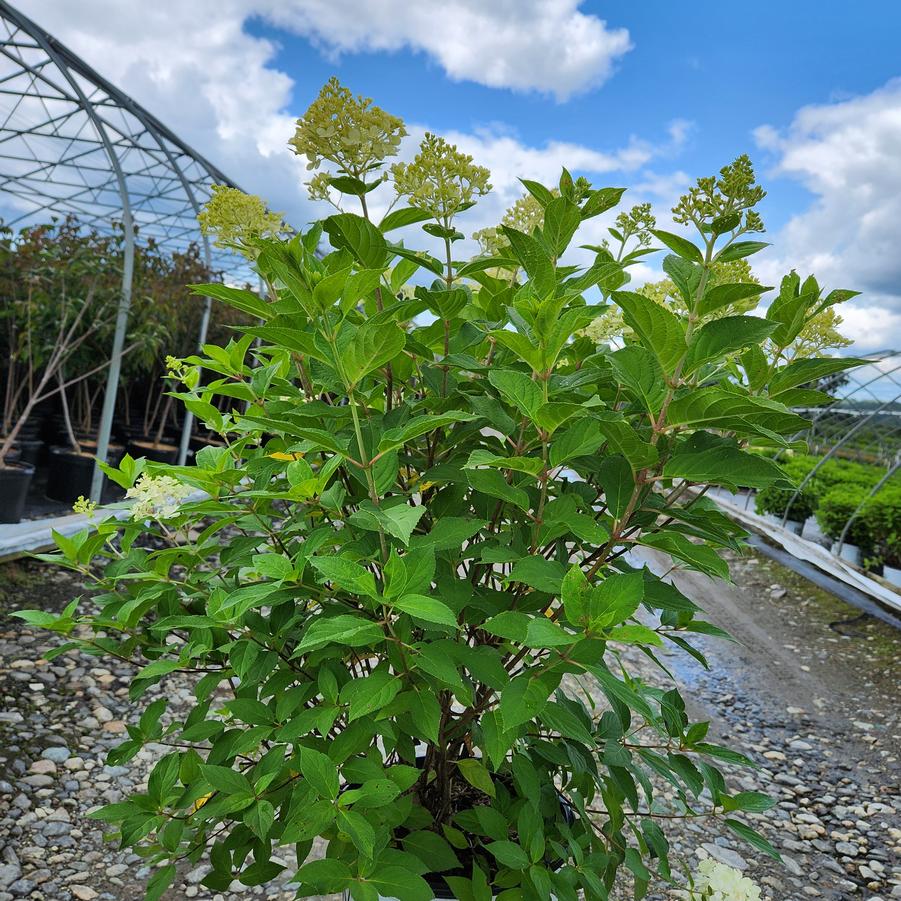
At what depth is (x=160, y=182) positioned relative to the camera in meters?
9.96

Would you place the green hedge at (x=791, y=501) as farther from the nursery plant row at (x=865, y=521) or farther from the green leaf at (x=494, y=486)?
the green leaf at (x=494, y=486)

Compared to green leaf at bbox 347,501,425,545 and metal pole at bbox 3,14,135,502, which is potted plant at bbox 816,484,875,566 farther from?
green leaf at bbox 347,501,425,545

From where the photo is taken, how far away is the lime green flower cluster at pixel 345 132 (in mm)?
977

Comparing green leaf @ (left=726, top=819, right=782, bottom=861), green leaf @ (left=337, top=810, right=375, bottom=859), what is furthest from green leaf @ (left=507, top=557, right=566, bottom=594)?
green leaf @ (left=726, top=819, right=782, bottom=861)

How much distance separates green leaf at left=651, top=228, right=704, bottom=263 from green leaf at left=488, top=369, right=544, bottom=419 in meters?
0.29

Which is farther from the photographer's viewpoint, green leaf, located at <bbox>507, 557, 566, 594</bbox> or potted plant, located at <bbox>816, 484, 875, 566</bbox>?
potted plant, located at <bbox>816, 484, 875, 566</bbox>

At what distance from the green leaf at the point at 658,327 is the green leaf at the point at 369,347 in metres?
0.26

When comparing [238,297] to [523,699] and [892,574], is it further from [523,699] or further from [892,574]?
[892,574]

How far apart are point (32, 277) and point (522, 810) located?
6416mm

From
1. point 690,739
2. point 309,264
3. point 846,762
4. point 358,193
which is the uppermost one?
point 358,193

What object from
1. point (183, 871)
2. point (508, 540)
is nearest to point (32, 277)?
point (183, 871)

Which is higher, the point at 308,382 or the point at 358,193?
the point at 358,193

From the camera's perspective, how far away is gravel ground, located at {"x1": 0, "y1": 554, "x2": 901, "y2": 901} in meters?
2.16

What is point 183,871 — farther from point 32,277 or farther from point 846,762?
point 32,277
